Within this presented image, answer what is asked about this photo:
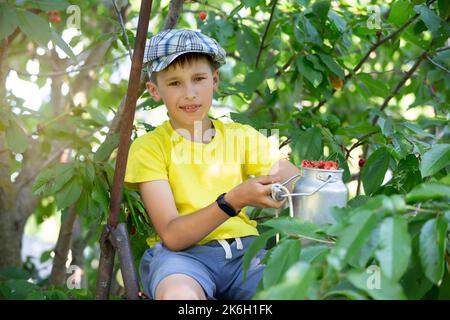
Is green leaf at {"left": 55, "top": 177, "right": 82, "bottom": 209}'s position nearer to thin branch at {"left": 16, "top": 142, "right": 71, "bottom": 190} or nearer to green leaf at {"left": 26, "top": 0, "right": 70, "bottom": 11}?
green leaf at {"left": 26, "top": 0, "right": 70, "bottom": 11}

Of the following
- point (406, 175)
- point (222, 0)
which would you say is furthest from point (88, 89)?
point (406, 175)

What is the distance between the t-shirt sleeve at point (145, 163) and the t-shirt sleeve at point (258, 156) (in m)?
0.24

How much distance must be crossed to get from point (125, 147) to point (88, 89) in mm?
1952

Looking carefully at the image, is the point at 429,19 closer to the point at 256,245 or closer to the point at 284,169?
the point at 284,169

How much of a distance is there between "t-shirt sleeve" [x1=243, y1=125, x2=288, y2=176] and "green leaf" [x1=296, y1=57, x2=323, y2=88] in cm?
56

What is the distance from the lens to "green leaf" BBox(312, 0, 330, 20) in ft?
8.37

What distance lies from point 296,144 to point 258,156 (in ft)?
0.92

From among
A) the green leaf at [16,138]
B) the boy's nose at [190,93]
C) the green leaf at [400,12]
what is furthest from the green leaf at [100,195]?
the green leaf at [400,12]

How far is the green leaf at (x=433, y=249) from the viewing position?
122 cm

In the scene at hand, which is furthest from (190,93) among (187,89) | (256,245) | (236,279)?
(256,245)

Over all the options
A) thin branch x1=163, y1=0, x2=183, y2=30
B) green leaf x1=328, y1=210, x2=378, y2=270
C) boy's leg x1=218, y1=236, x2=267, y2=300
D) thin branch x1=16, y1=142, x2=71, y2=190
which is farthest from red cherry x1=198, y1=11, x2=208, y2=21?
green leaf x1=328, y1=210, x2=378, y2=270

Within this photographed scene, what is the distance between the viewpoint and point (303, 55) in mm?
2633

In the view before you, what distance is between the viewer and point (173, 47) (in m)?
1.92
